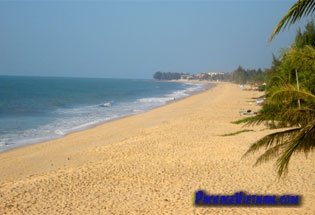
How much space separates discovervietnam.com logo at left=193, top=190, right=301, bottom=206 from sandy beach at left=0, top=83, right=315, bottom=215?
0.19 metres

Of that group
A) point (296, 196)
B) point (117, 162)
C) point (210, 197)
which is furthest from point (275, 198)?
point (117, 162)

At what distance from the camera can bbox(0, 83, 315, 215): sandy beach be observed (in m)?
6.85

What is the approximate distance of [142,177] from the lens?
8.94 m

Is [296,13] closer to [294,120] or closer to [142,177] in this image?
[294,120]

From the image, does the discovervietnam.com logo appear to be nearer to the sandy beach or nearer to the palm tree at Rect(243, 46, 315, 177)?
the sandy beach

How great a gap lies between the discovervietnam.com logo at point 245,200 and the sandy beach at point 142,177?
0.19 meters

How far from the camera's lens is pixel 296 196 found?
6824mm

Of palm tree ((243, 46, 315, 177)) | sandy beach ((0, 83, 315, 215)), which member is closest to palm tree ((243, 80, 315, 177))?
palm tree ((243, 46, 315, 177))

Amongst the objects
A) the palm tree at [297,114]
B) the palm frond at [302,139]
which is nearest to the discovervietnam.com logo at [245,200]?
the palm tree at [297,114]

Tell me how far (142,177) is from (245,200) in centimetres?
295

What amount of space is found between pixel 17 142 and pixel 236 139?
9.73 metres

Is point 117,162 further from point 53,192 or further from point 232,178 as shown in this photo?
point 232,178

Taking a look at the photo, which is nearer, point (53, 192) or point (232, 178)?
point (53, 192)

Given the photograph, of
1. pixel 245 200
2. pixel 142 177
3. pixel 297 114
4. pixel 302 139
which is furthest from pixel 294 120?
pixel 142 177
